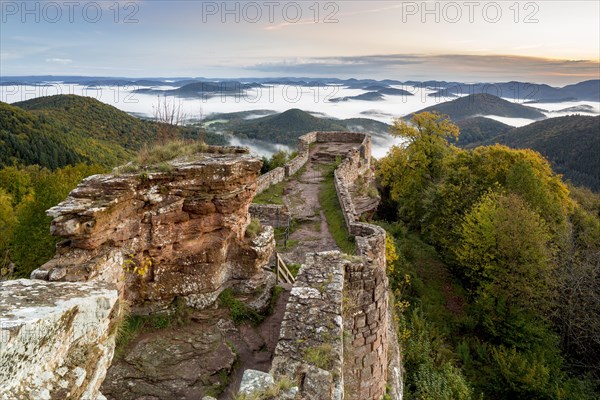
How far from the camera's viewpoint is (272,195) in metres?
21.4

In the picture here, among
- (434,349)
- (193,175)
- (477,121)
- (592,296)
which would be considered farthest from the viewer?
(477,121)

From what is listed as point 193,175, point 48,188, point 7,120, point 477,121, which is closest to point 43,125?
point 7,120

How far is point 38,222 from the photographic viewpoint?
856 inches

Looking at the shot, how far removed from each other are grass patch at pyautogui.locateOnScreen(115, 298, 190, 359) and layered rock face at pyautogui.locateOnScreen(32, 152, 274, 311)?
0.26 metres

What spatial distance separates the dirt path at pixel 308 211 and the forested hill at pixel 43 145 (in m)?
66.8

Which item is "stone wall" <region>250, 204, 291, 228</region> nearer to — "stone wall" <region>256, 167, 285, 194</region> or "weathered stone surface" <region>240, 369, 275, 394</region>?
"stone wall" <region>256, 167, 285, 194</region>

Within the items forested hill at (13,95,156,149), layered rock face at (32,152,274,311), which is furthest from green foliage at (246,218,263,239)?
forested hill at (13,95,156,149)

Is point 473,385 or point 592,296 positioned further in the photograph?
point 592,296

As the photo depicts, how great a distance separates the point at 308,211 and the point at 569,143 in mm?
113394

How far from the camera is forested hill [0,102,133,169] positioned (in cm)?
8812

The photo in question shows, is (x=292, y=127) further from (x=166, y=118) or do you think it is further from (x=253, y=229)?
(x=253, y=229)

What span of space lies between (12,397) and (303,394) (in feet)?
11.2

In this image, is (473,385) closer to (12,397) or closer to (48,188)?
(12,397)

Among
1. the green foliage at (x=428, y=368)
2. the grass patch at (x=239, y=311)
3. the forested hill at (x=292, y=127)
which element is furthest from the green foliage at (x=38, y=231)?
the forested hill at (x=292, y=127)
